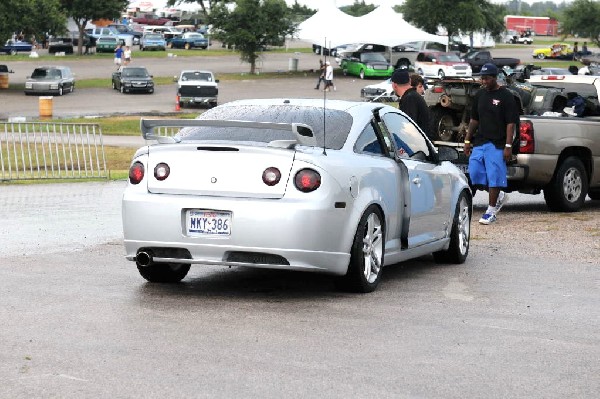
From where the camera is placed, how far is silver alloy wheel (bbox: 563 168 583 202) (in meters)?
16.9

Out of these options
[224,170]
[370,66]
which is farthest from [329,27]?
[224,170]

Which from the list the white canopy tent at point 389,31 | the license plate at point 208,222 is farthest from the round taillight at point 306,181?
the white canopy tent at point 389,31

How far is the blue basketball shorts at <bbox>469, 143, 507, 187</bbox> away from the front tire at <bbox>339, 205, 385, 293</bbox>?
16.7 ft

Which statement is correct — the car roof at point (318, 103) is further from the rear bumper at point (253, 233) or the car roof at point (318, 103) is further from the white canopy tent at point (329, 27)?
the white canopy tent at point (329, 27)

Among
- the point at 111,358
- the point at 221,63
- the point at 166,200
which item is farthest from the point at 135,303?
the point at 221,63

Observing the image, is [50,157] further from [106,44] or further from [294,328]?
[106,44]

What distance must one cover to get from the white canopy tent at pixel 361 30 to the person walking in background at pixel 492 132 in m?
48.9

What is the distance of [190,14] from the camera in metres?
148

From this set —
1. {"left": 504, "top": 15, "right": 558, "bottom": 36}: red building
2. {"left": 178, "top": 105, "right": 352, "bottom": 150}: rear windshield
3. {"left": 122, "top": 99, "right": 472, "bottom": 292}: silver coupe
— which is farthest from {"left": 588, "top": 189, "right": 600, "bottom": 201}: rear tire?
{"left": 504, "top": 15, "right": 558, "bottom": 36}: red building

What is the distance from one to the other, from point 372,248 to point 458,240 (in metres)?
2.22

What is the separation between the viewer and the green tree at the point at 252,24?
71500mm

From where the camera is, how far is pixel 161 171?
943cm

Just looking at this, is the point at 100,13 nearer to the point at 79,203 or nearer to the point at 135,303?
the point at 79,203

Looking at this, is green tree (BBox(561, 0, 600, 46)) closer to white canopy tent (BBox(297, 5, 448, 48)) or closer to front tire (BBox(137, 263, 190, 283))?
white canopy tent (BBox(297, 5, 448, 48))
